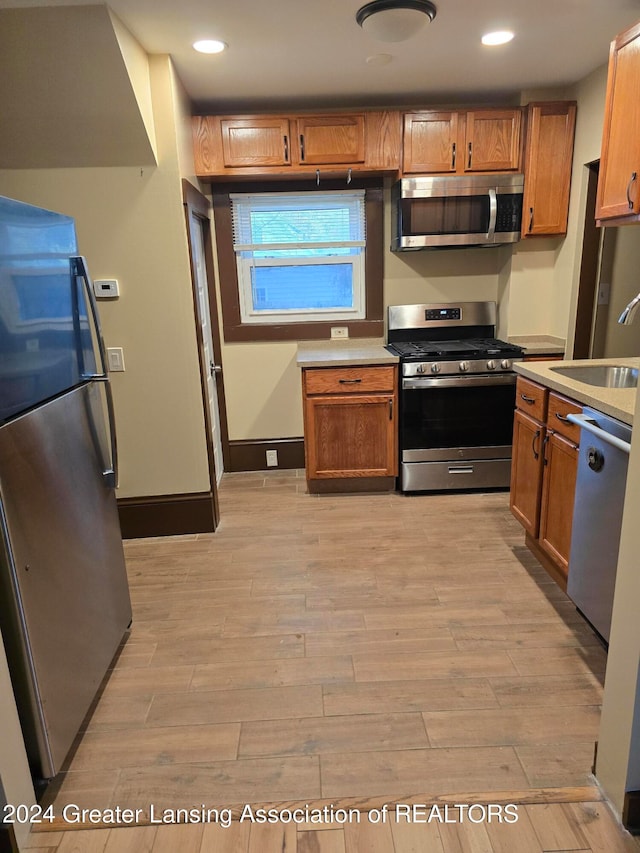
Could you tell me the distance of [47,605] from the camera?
1531mm

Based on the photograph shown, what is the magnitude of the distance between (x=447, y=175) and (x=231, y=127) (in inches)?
52.6

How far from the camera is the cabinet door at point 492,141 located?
328 cm

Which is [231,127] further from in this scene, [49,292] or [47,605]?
[47,605]

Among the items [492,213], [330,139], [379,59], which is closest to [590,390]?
[492,213]

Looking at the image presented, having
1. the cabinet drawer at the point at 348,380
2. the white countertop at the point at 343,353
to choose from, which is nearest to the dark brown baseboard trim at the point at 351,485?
the cabinet drawer at the point at 348,380

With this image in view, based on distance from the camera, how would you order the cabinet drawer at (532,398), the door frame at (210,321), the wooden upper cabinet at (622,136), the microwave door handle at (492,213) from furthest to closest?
1. the microwave door handle at (492,213)
2. the door frame at (210,321)
3. the cabinet drawer at (532,398)
4. the wooden upper cabinet at (622,136)

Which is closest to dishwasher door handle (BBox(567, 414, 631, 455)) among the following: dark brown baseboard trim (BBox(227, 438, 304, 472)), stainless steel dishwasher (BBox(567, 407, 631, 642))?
stainless steel dishwasher (BBox(567, 407, 631, 642))

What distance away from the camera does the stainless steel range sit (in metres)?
3.37

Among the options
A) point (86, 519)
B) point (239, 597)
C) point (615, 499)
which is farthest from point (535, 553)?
point (86, 519)

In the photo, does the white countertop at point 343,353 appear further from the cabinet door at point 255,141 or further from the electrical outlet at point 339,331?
the cabinet door at point 255,141

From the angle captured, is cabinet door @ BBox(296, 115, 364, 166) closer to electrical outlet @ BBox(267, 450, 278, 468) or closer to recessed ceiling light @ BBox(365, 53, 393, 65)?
recessed ceiling light @ BBox(365, 53, 393, 65)

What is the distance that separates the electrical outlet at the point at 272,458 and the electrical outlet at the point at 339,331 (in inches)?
38.1

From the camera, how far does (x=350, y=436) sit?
11.5 feet

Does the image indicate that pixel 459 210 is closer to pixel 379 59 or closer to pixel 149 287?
pixel 379 59
